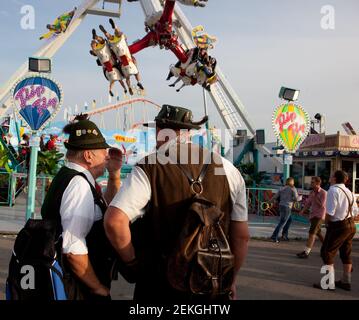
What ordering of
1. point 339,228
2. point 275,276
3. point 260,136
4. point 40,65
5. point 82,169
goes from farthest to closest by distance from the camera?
point 260,136
point 40,65
point 275,276
point 339,228
point 82,169

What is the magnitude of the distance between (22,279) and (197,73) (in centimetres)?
1265

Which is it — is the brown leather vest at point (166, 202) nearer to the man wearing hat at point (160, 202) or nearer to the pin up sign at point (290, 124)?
the man wearing hat at point (160, 202)

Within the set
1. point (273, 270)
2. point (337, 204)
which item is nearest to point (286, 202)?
point (273, 270)

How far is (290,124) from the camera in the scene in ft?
36.8

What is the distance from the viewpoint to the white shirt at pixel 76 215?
222 cm

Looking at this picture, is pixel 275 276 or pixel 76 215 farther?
pixel 275 276

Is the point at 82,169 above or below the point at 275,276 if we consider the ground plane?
above

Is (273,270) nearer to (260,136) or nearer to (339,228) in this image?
(339,228)

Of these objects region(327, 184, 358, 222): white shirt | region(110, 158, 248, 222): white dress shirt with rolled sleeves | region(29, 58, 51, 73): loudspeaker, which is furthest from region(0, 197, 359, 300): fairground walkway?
region(29, 58, 51, 73): loudspeaker

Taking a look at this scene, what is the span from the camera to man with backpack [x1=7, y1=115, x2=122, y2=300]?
219cm

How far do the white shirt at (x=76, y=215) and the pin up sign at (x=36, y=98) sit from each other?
7267 mm

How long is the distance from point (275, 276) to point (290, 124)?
597cm

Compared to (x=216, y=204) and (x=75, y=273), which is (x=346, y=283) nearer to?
(x=216, y=204)
